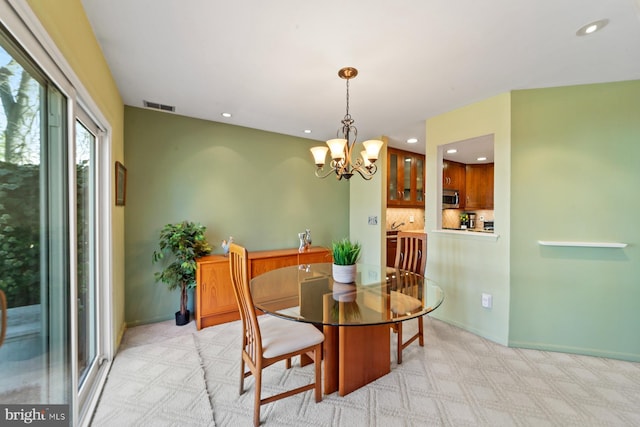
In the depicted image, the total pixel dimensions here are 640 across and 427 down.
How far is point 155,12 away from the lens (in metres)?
1.51

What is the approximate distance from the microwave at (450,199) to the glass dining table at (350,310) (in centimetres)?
349

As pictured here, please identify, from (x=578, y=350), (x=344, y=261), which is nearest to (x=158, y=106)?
(x=344, y=261)

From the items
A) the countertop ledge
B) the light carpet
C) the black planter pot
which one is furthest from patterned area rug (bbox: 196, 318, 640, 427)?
the countertop ledge

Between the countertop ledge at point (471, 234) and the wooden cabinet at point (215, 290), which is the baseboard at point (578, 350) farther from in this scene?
the wooden cabinet at point (215, 290)

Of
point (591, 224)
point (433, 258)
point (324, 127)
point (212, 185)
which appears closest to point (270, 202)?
point (212, 185)

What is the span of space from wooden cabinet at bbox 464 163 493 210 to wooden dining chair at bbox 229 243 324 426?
194 inches

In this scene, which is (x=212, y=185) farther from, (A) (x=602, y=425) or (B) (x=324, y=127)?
(A) (x=602, y=425)

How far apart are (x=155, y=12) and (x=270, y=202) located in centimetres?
248

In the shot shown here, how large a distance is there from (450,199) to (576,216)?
294cm

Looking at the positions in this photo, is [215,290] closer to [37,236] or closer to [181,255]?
[181,255]

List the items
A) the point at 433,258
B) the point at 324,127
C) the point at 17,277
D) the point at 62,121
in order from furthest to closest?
the point at 324,127
the point at 433,258
the point at 62,121
the point at 17,277

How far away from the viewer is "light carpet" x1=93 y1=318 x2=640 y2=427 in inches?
62.9

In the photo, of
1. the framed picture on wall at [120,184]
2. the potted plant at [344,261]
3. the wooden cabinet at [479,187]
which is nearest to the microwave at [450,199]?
the wooden cabinet at [479,187]

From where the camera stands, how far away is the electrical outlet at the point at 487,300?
2627mm
